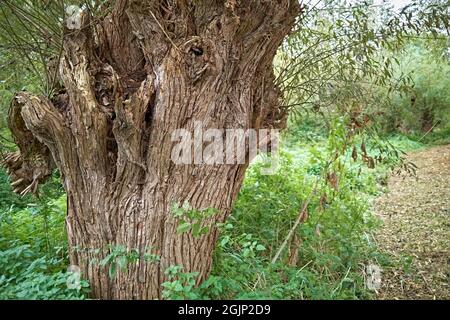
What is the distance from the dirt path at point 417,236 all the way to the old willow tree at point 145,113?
1627 millimetres

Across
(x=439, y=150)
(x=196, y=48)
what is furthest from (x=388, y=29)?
(x=439, y=150)

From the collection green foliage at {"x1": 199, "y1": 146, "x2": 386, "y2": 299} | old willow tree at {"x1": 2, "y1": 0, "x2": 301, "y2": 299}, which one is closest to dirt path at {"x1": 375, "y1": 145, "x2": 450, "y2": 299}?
green foliage at {"x1": 199, "y1": 146, "x2": 386, "y2": 299}

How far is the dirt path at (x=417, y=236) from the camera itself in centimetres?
305

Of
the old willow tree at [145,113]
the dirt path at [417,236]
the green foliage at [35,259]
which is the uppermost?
the old willow tree at [145,113]

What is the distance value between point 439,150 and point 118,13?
892 cm

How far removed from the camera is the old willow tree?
2217 mm

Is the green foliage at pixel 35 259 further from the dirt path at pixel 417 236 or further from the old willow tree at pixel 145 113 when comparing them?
the dirt path at pixel 417 236

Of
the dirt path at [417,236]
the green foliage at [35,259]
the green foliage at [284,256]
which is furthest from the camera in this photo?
the dirt path at [417,236]

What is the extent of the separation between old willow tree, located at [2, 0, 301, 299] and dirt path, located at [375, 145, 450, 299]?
1627mm

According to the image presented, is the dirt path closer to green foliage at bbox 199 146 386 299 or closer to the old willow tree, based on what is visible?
green foliage at bbox 199 146 386 299

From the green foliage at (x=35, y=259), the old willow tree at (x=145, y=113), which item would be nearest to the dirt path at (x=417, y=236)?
the old willow tree at (x=145, y=113)

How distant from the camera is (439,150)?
30.7ft

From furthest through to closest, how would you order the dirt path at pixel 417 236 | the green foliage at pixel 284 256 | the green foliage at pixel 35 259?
1. the dirt path at pixel 417 236
2. the green foliage at pixel 284 256
3. the green foliage at pixel 35 259

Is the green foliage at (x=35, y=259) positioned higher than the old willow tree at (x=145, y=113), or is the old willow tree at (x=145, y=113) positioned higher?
the old willow tree at (x=145, y=113)
